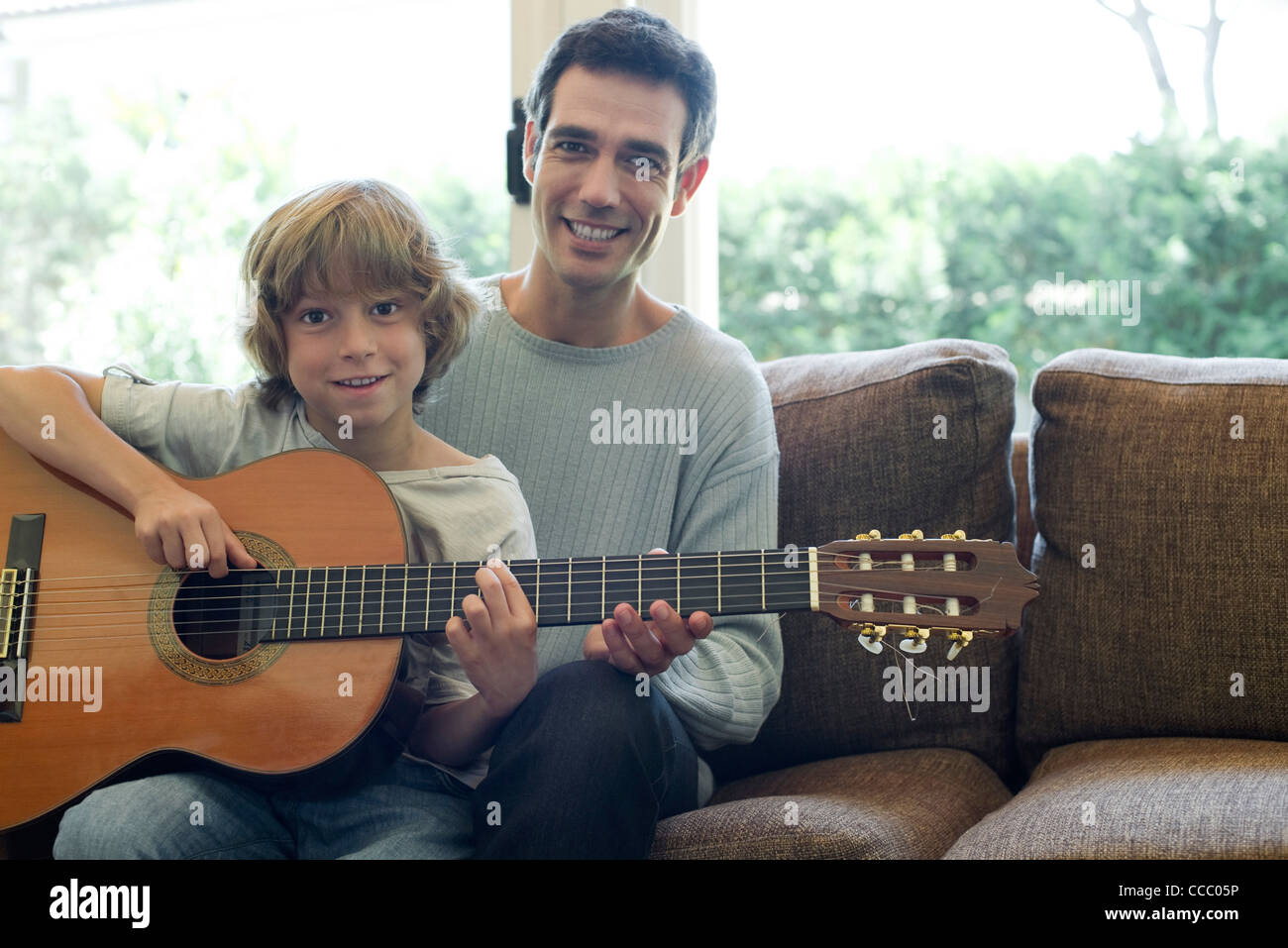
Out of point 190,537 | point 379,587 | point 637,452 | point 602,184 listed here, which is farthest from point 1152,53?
point 190,537

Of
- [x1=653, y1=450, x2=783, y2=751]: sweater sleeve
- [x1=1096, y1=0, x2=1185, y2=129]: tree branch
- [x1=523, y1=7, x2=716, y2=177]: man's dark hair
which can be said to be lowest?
[x1=653, y1=450, x2=783, y2=751]: sweater sleeve

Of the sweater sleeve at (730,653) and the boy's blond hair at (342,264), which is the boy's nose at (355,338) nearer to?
the boy's blond hair at (342,264)

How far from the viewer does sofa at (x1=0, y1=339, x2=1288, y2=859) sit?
1.22m

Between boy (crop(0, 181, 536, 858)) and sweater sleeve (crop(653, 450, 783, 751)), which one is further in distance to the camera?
sweater sleeve (crop(653, 450, 783, 751))

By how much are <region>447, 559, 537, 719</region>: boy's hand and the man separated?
0.11 metres

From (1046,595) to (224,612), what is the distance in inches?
40.0

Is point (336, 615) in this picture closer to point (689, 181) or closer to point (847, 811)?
point (847, 811)

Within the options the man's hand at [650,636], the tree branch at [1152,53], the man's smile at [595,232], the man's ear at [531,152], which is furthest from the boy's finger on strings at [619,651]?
the tree branch at [1152,53]

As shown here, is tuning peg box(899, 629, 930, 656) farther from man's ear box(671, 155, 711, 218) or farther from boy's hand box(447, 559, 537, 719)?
man's ear box(671, 155, 711, 218)

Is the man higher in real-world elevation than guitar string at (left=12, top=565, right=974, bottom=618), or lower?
higher

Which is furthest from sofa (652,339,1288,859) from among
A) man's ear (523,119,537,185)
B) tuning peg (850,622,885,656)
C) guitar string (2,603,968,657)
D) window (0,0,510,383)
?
window (0,0,510,383)

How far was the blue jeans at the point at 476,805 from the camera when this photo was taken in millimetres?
1019

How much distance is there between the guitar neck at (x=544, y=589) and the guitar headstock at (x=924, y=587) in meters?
0.03
